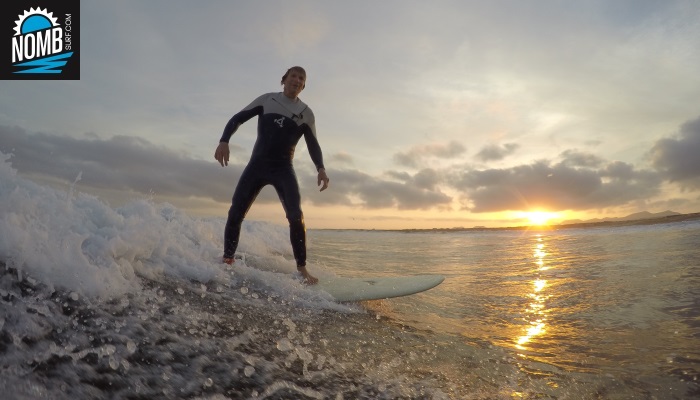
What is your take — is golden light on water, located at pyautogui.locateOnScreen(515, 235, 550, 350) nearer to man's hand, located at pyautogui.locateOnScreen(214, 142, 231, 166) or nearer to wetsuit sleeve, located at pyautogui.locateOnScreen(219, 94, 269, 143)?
man's hand, located at pyautogui.locateOnScreen(214, 142, 231, 166)

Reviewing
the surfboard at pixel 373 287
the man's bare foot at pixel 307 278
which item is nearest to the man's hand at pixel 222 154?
the man's bare foot at pixel 307 278

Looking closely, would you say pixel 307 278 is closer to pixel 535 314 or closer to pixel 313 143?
pixel 313 143

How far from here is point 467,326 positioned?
3.14 m

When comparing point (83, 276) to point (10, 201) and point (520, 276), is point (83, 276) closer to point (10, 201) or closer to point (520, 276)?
point (10, 201)

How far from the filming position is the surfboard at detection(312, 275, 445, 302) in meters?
3.94

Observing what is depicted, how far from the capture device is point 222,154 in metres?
4.54

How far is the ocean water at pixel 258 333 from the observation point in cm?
152

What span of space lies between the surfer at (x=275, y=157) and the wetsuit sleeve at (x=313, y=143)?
2.1 inches

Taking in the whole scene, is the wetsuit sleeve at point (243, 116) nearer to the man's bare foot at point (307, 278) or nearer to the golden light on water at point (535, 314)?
the man's bare foot at point (307, 278)

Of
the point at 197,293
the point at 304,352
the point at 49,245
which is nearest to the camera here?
the point at 304,352

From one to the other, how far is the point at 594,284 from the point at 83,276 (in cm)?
521

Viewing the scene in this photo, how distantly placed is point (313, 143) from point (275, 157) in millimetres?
615

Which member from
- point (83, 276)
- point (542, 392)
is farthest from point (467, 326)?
point (83, 276)

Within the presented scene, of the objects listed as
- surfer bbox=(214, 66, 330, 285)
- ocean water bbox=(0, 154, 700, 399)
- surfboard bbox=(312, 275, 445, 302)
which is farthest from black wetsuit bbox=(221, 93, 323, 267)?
ocean water bbox=(0, 154, 700, 399)
